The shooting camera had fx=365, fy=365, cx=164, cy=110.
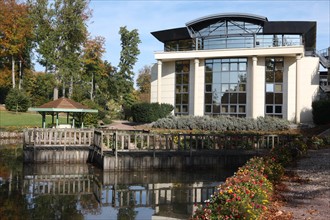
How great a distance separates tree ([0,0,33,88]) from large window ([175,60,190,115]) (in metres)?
22.9

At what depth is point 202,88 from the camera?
41812mm

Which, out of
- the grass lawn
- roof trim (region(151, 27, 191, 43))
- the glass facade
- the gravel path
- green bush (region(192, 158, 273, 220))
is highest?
roof trim (region(151, 27, 191, 43))

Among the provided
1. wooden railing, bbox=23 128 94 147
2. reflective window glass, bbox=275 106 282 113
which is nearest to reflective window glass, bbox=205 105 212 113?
reflective window glass, bbox=275 106 282 113

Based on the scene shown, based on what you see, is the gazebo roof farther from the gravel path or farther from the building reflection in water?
the gravel path

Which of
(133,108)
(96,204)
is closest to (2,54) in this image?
(133,108)

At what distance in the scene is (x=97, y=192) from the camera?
11.9 meters

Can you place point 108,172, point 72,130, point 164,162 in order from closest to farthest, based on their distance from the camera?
point 108,172, point 164,162, point 72,130

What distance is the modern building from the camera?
3884 centimetres

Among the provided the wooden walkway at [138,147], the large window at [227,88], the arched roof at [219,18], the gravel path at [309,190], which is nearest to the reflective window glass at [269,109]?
the large window at [227,88]

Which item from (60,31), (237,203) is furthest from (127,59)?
(237,203)

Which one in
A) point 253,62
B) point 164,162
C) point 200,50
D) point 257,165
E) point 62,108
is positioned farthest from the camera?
point 200,50

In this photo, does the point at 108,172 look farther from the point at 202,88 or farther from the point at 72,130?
the point at 202,88

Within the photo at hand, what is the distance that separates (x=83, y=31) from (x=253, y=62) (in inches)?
968

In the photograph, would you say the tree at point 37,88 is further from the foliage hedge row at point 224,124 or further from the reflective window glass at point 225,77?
the reflective window glass at point 225,77
